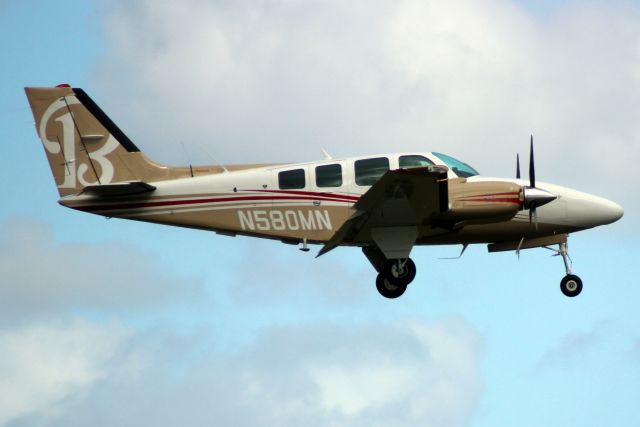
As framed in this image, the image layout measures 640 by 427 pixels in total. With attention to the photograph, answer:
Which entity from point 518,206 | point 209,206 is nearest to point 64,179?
point 209,206

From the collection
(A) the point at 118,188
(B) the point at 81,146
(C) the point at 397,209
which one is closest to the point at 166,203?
(A) the point at 118,188

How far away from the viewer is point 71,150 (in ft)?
88.3

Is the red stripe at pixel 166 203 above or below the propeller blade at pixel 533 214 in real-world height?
above

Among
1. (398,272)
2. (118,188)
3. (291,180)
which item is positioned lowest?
(398,272)

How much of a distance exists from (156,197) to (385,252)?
17.4ft

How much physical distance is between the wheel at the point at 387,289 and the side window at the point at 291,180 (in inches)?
112

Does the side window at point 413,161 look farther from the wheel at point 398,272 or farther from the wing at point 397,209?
the wheel at point 398,272

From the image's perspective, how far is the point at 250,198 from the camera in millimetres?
26172

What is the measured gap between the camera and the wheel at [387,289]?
2648 cm

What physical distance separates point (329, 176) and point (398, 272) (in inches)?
103

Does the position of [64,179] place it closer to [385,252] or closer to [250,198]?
[250,198]

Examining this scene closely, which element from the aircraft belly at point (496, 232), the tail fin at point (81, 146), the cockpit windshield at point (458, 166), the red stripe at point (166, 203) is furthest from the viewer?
the tail fin at point (81, 146)

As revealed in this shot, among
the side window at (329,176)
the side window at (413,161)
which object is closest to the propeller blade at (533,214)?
the side window at (413,161)

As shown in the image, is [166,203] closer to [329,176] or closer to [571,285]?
[329,176]
